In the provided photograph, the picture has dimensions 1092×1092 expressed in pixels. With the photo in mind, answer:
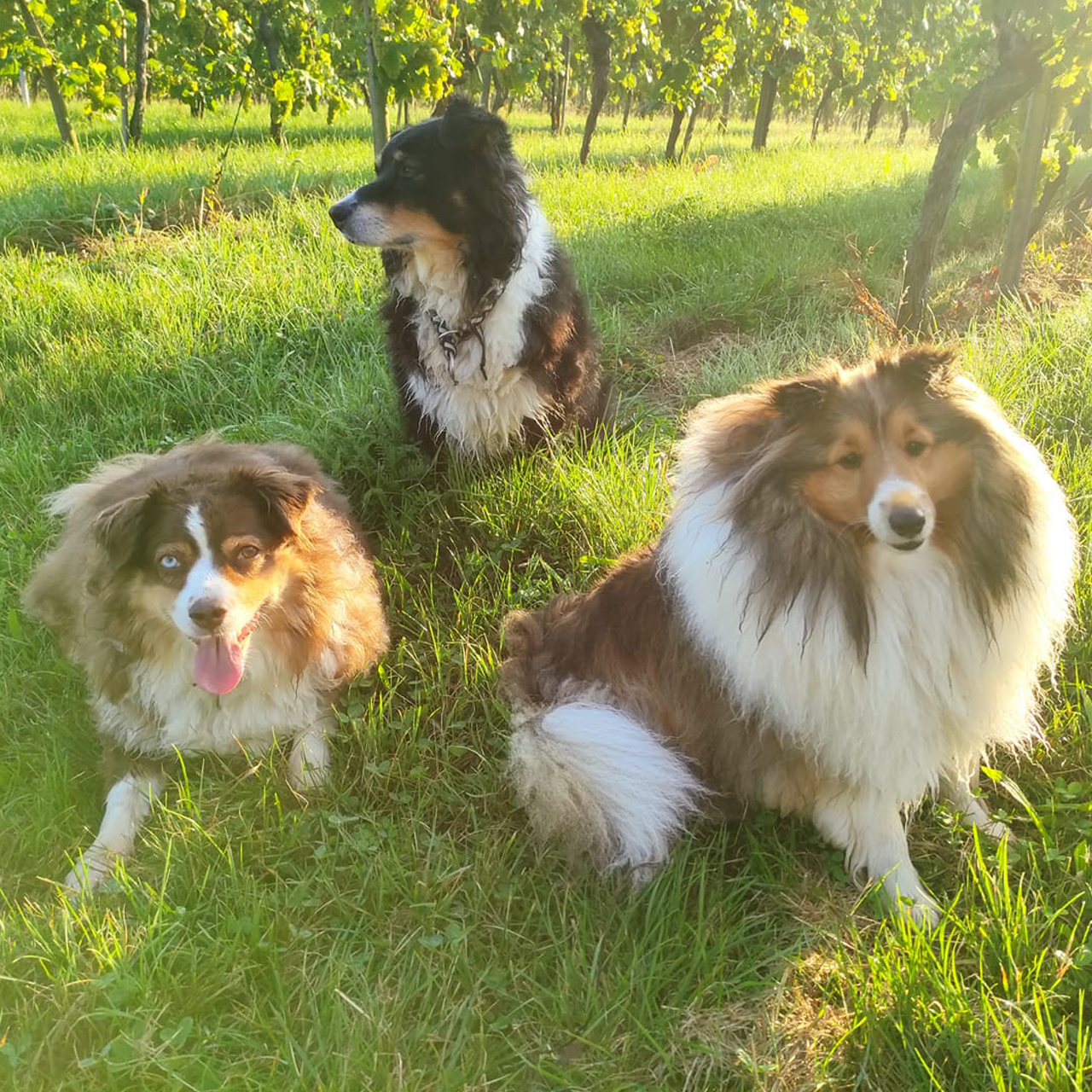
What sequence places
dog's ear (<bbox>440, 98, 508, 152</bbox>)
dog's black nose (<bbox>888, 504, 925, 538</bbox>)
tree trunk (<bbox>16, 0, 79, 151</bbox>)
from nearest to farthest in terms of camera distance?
dog's black nose (<bbox>888, 504, 925, 538</bbox>), dog's ear (<bbox>440, 98, 508, 152</bbox>), tree trunk (<bbox>16, 0, 79, 151</bbox>)

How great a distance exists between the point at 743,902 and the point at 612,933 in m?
0.35

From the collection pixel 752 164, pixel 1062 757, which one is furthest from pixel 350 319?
pixel 752 164

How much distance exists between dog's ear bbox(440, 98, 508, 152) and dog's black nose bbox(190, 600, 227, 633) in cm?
227

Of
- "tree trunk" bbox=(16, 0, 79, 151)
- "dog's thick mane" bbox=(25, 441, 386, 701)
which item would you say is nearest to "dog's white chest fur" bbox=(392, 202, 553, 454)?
"dog's thick mane" bbox=(25, 441, 386, 701)

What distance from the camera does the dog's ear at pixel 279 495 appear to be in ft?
7.75

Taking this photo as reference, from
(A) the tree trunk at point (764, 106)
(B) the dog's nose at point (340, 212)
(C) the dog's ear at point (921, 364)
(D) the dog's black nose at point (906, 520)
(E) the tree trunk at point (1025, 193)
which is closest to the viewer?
(D) the dog's black nose at point (906, 520)

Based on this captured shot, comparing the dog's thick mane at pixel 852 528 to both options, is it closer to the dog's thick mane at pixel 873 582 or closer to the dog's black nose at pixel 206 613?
the dog's thick mane at pixel 873 582

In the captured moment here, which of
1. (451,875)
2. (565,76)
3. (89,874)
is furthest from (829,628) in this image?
(565,76)

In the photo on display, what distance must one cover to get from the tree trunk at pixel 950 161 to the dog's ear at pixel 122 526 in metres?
4.15

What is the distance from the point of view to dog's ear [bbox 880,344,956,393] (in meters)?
1.77

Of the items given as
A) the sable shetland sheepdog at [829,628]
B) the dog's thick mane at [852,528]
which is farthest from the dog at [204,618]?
the dog's thick mane at [852,528]

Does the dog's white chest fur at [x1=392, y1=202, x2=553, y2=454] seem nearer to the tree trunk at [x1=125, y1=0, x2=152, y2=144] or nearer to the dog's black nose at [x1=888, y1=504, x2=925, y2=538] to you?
the dog's black nose at [x1=888, y1=504, x2=925, y2=538]

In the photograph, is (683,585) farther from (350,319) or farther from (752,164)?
(752,164)

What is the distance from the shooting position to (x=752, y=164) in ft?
36.6
